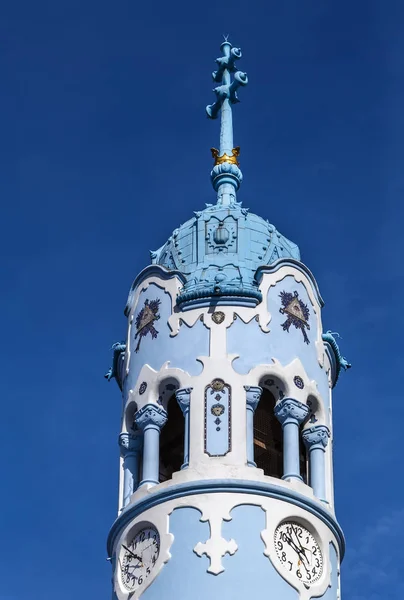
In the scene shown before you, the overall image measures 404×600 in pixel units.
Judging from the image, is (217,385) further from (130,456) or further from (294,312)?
(294,312)

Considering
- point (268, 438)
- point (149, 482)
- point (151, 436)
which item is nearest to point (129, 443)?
point (151, 436)

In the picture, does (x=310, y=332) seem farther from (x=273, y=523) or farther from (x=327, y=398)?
(x=273, y=523)

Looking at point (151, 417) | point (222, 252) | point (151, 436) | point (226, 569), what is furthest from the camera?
point (222, 252)

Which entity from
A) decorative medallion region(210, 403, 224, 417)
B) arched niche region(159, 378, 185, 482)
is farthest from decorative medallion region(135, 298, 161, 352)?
decorative medallion region(210, 403, 224, 417)

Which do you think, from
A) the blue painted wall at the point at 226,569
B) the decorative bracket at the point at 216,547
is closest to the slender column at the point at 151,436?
the blue painted wall at the point at 226,569

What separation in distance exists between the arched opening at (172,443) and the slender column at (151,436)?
118cm

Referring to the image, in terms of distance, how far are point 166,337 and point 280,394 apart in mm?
2545

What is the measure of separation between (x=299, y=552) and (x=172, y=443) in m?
4.30

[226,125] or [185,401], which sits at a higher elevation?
[226,125]

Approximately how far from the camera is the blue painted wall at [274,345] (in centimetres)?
3158

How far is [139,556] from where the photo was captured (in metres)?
29.8

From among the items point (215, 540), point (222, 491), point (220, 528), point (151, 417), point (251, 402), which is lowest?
point (215, 540)

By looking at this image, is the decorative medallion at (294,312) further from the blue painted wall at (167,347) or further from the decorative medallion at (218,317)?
the blue painted wall at (167,347)

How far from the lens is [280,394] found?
31453mm
